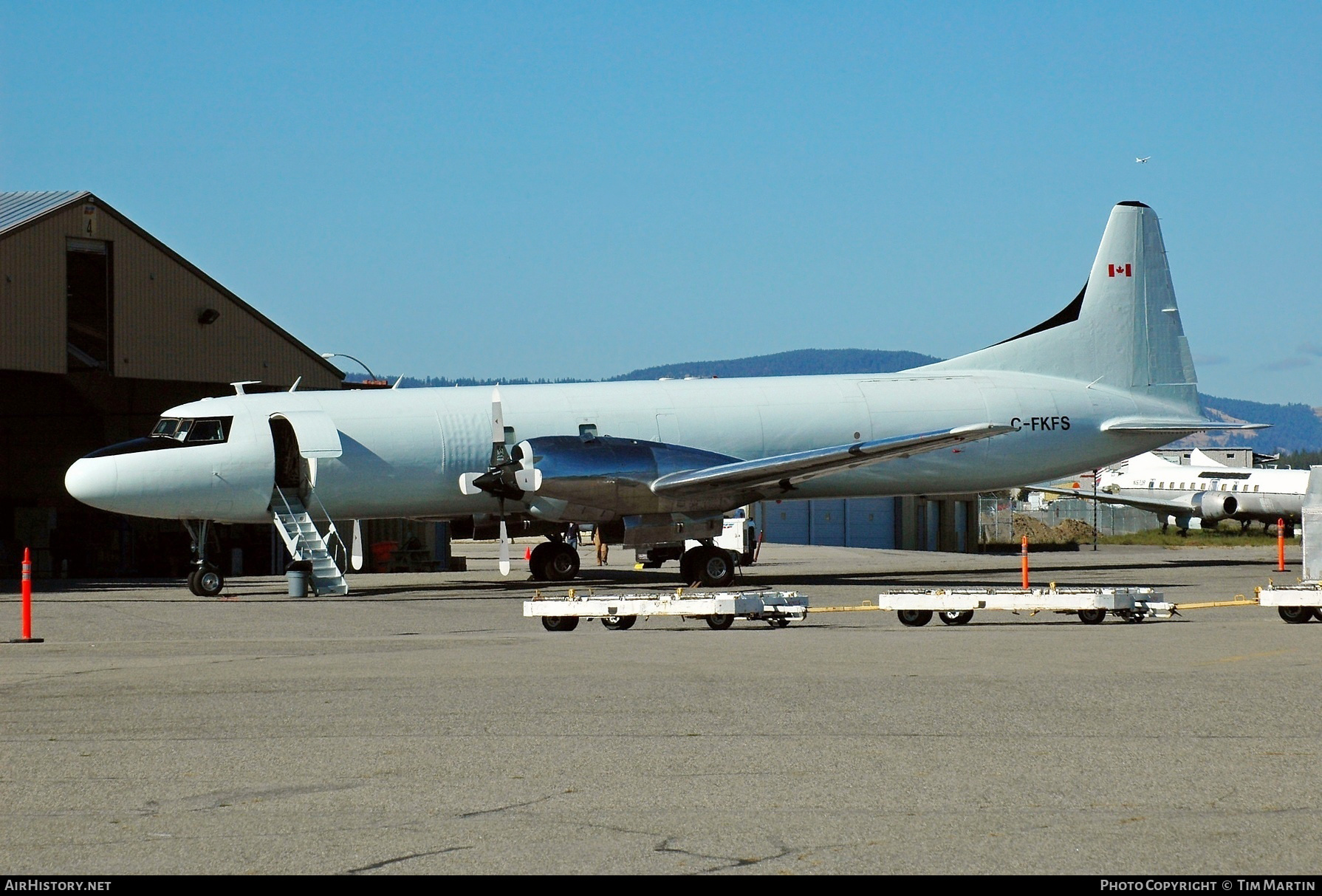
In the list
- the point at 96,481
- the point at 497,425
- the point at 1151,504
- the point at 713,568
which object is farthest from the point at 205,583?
the point at 1151,504

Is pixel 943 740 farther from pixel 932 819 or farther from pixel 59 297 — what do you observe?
pixel 59 297

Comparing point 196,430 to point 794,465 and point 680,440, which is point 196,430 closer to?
point 680,440

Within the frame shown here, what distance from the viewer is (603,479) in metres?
27.7

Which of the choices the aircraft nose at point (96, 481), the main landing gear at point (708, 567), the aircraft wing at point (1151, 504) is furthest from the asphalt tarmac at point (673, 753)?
the aircraft wing at point (1151, 504)

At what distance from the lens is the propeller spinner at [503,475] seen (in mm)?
27234

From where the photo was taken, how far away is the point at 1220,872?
5.83 meters

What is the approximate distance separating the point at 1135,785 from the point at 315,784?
4414mm

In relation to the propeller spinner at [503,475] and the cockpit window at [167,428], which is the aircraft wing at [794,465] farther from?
the cockpit window at [167,428]

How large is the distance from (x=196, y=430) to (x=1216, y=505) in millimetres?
51552

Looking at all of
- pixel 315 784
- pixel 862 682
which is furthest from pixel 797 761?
pixel 862 682

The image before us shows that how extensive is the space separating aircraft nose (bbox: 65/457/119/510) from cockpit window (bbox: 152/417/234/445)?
3.79ft

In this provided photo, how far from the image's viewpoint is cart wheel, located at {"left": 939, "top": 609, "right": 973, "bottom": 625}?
1822 centimetres

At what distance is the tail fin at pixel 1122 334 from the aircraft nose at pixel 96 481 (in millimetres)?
18328

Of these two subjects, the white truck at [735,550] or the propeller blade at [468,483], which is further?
the white truck at [735,550]
